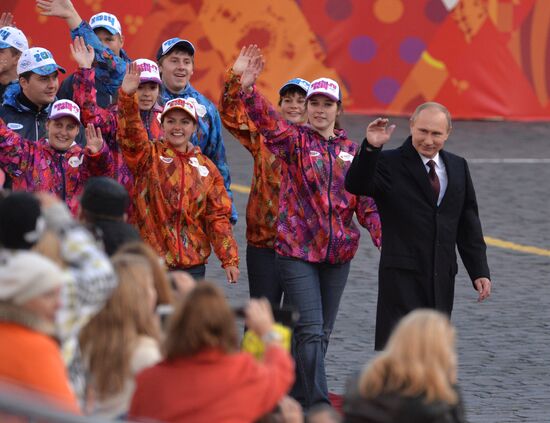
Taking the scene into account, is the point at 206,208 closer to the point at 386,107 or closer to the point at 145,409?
the point at 145,409

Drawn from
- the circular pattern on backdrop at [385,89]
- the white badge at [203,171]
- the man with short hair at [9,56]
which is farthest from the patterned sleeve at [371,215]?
the circular pattern on backdrop at [385,89]

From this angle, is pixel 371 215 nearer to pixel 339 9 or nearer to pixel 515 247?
pixel 515 247

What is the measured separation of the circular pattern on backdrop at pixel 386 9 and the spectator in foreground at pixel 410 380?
1668 cm

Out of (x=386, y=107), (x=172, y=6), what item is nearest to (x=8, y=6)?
(x=172, y=6)

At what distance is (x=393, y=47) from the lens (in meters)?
22.3

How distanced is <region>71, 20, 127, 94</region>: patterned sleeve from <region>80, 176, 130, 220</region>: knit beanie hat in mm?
3541

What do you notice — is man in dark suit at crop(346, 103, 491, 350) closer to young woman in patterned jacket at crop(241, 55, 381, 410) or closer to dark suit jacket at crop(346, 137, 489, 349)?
dark suit jacket at crop(346, 137, 489, 349)

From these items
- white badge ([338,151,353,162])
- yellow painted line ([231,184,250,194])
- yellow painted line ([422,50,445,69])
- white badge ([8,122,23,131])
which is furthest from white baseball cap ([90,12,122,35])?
yellow painted line ([422,50,445,69])

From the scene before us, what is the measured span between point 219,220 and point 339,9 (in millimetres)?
13285

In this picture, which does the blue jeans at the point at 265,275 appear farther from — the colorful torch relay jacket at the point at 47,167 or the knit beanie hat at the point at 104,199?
the knit beanie hat at the point at 104,199

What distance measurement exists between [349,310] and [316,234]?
9.85 feet

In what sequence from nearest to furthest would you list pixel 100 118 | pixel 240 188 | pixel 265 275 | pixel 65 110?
pixel 65 110, pixel 100 118, pixel 265 275, pixel 240 188

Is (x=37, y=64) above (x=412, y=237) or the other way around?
above

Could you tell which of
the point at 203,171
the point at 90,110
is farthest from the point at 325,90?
the point at 90,110
